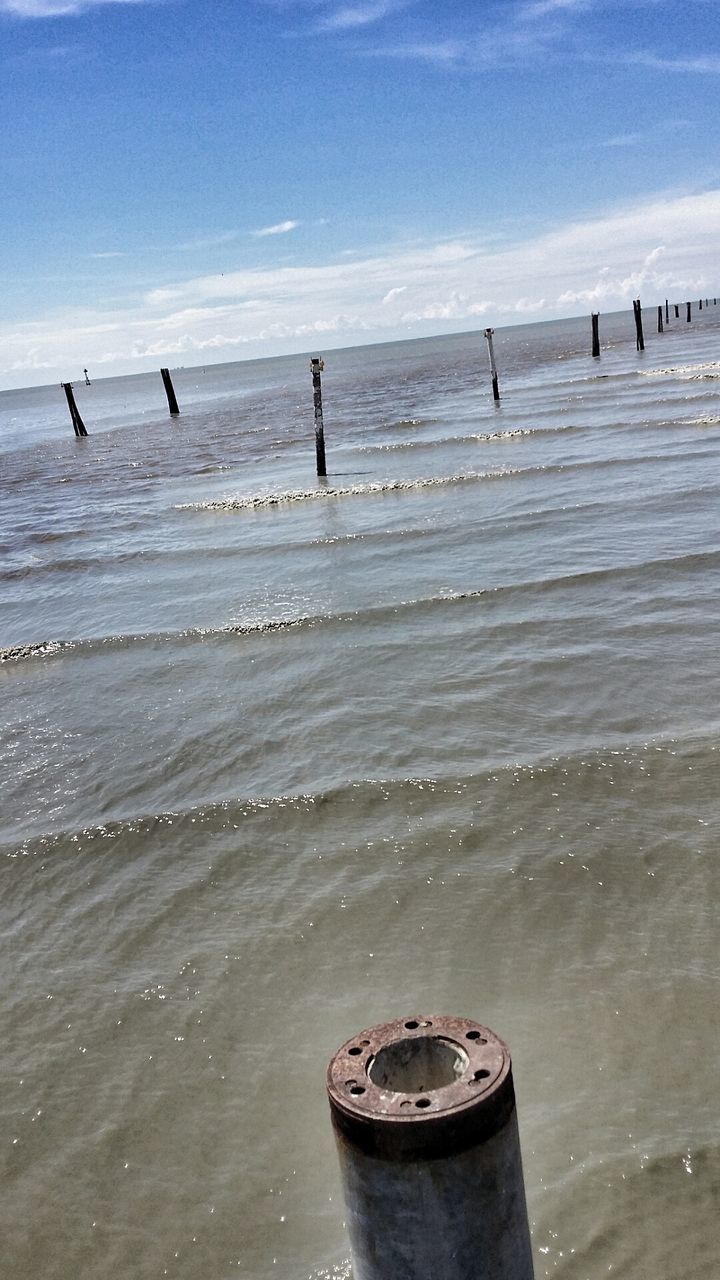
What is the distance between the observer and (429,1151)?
178 cm

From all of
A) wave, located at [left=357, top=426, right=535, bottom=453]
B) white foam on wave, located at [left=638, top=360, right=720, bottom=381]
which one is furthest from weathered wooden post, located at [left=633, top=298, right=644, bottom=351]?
wave, located at [left=357, top=426, right=535, bottom=453]

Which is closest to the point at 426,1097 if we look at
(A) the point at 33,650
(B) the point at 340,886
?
(B) the point at 340,886

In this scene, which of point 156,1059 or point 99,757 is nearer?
point 156,1059

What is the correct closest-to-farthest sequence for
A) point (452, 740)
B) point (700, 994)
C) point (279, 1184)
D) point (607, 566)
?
point (279, 1184) < point (700, 994) < point (452, 740) < point (607, 566)

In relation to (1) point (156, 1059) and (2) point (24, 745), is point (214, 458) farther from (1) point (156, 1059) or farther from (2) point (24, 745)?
(1) point (156, 1059)

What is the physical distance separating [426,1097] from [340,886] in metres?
3.37

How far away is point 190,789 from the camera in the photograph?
6613mm

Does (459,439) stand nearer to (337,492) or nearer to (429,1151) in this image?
(337,492)

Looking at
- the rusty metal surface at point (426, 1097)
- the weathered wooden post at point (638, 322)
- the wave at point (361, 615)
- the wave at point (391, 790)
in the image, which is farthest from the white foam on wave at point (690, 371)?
the rusty metal surface at point (426, 1097)

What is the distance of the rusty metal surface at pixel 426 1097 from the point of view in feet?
5.79

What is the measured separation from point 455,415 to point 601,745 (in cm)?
2956

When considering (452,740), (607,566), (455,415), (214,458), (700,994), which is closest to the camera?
(700,994)

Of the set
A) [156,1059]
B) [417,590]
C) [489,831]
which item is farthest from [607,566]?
[156,1059]

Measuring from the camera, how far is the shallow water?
131 inches
